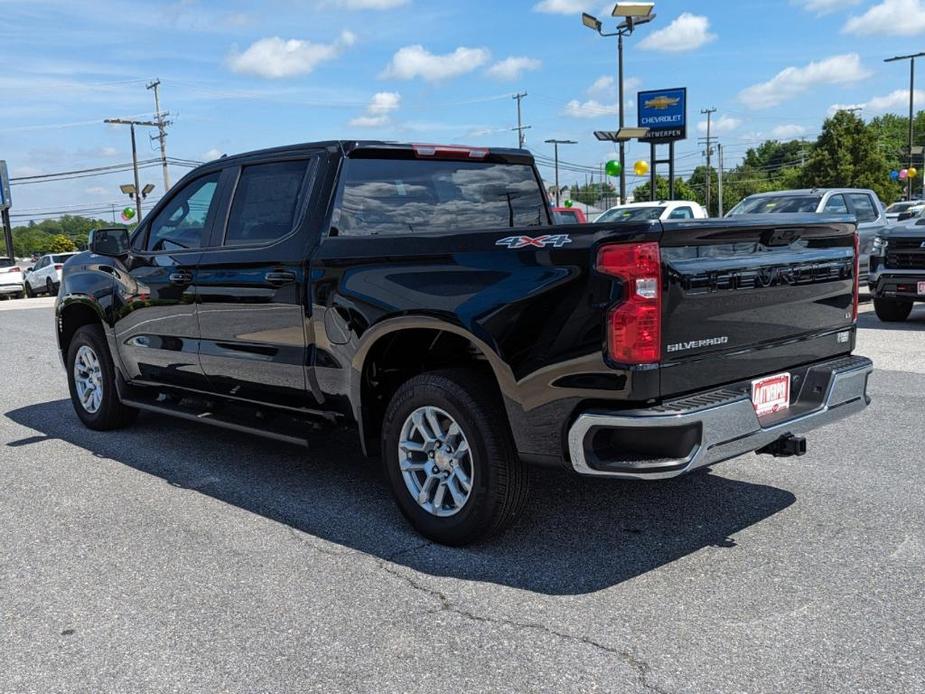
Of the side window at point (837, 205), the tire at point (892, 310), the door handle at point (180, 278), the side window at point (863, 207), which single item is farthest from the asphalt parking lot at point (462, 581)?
the side window at point (863, 207)

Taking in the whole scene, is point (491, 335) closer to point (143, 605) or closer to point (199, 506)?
point (143, 605)

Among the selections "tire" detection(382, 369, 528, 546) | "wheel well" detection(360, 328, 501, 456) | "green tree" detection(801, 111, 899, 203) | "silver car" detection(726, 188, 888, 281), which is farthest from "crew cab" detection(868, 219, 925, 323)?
"green tree" detection(801, 111, 899, 203)

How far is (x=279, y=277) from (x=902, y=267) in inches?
365

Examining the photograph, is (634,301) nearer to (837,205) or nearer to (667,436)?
(667,436)

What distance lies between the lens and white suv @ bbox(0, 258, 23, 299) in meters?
29.5

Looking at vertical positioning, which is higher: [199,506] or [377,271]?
[377,271]

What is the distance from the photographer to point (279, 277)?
4.61m

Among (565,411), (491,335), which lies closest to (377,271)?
(491,335)

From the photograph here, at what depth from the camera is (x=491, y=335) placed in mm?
3611

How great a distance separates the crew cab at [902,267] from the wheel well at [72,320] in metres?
9.45

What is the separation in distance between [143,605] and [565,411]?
188 cm

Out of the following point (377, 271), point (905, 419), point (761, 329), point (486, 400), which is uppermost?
point (377, 271)

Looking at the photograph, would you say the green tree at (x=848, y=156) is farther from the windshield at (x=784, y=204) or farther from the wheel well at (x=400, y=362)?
the wheel well at (x=400, y=362)

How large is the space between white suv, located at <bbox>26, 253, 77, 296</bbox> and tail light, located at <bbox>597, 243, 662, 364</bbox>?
101 ft
